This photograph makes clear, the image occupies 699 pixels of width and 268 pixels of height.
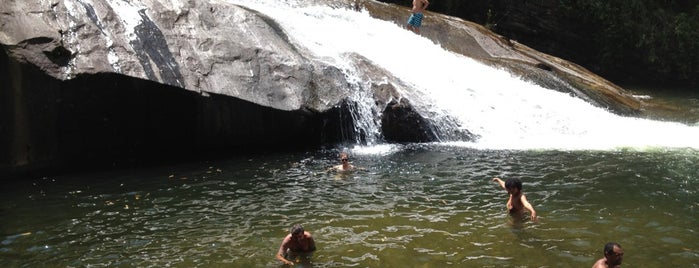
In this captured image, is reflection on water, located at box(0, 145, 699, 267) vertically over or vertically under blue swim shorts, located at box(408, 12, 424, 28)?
under

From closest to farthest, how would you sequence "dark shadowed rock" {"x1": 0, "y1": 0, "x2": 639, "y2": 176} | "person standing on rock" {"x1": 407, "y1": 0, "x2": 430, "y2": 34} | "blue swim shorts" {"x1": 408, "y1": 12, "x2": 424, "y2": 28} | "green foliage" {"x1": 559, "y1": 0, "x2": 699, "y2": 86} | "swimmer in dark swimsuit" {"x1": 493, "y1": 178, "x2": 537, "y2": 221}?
"swimmer in dark swimsuit" {"x1": 493, "y1": 178, "x2": 537, "y2": 221} < "dark shadowed rock" {"x1": 0, "y1": 0, "x2": 639, "y2": 176} < "person standing on rock" {"x1": 407, "y1": 0, "x2": 430, "y2": 34} < "blue swim shorts" {"x1": 408, "y1": 12, "x2": 424, "y2": 28} < "green foliage" {"x1": 559, "y1": 0, "x2": 699, "y2": 86}

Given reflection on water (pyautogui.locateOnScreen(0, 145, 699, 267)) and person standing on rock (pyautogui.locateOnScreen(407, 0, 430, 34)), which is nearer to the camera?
reflection on water (pyautogui.locateOnScreen(0, 145, 699, 267))

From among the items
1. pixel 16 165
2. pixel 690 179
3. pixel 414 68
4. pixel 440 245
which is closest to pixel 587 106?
pixel 414 68

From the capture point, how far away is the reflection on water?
7.64m

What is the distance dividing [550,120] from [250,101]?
8644 mm

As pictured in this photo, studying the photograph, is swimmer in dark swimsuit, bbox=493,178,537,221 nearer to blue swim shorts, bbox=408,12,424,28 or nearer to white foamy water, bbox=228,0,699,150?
white foamy water, bbox=228,0,699,150

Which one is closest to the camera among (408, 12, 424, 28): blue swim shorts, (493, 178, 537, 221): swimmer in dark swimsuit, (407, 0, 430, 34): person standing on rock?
(493, 178, 537, 221): swimmer in dark swimsuit

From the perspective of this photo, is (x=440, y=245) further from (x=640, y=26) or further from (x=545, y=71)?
(x=640, y=26)

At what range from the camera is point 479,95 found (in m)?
17.3

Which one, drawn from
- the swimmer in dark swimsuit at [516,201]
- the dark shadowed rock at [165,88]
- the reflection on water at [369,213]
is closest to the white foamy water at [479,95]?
the dark shadowed rock at [165,88]

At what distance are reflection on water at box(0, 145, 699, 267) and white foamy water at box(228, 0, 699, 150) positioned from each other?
2.20 metres

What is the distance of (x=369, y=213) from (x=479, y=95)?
8.96m

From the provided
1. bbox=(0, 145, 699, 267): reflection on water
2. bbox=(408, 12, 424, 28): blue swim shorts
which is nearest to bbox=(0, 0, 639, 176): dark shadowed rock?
bbox=(0, 145, 699, 267): reflection on water

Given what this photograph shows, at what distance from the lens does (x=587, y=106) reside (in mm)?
18656
